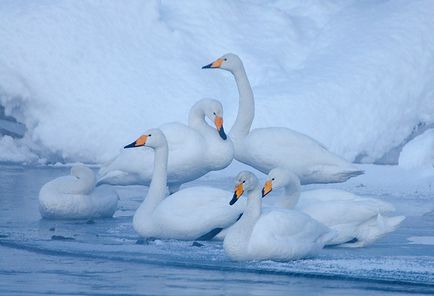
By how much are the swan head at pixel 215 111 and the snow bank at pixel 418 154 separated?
3178 mm

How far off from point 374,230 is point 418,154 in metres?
4.60

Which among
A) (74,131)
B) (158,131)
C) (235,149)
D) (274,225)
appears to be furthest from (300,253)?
(74,131)

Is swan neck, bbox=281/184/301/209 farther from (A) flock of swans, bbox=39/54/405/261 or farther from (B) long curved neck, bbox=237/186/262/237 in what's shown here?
(B) long curved neck, bbox=237/186/262/237

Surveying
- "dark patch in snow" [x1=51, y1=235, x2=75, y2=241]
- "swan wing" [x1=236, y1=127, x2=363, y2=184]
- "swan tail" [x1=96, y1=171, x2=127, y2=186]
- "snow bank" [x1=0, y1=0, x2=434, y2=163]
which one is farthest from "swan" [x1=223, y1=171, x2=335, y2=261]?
"snow bank" [x1=0, y1=0, x2=434, y2=163]

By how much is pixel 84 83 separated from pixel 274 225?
23.5ft

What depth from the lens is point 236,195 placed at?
9117mm

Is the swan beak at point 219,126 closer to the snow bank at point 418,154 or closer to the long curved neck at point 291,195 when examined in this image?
the long curved neck at point 291,195

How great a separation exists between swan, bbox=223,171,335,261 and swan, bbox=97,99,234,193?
8.19 ft

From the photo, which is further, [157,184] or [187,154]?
[187,154]

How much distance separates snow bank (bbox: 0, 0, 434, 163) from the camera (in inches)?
596

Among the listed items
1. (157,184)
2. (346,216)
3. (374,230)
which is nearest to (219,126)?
(157,184)

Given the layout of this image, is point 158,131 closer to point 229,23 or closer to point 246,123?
point 246,123

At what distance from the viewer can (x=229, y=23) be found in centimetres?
1738

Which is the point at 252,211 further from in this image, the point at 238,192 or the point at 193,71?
the point at 193,71
